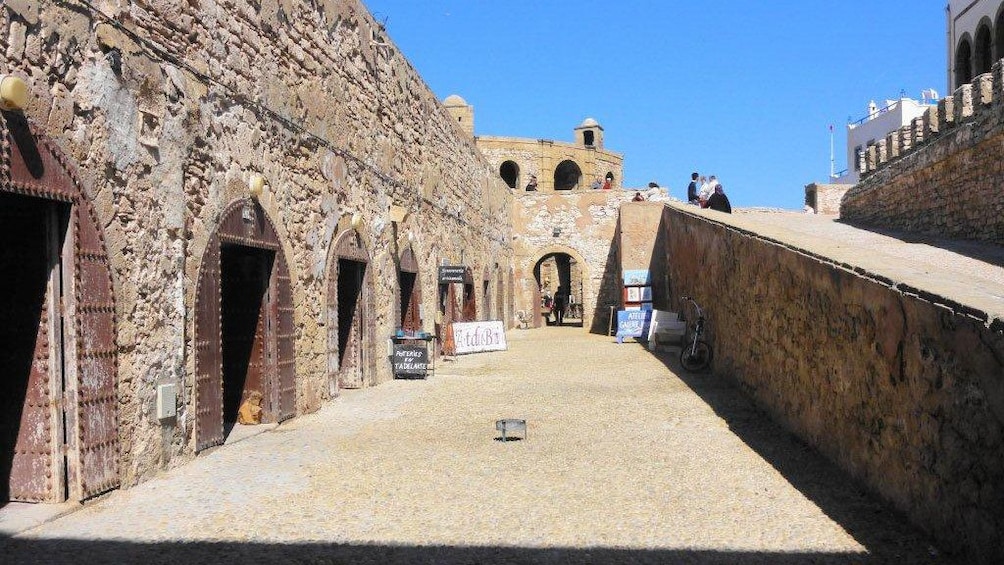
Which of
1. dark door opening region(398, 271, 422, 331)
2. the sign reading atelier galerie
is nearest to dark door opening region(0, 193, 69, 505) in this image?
dark door opening region(398, 271, 422, 331)

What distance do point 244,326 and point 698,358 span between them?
247 inches

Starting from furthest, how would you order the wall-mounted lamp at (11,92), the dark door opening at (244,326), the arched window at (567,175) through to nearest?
A: the arched window at (567,175), the dark door opening at (244,326), the wall-mounted lamp at (11,92)

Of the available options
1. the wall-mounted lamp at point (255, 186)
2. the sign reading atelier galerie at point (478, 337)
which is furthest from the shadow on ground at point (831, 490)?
the sign reading atelier galerie at point (478, 337)

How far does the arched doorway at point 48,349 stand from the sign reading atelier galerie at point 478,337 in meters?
10.8

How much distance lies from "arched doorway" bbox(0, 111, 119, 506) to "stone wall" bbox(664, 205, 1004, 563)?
463 centimetres

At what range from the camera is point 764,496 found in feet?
15.8

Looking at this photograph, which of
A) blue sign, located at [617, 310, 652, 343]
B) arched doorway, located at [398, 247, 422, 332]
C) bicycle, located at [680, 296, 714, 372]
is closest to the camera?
bicycle, located at [680, 296, 714, 372]

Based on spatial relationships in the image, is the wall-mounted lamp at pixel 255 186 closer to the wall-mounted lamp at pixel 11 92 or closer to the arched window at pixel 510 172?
the wall-mounted lamp at pixel 11 92

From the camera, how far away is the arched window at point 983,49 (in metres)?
17.2

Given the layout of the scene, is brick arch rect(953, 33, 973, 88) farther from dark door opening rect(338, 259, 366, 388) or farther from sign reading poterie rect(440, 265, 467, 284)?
dark door opening rect(338, 259, 366, 388)

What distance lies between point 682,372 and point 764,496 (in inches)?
245

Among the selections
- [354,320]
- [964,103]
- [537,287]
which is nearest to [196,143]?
[354,320]

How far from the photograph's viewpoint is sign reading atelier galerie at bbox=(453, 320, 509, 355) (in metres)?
15.6

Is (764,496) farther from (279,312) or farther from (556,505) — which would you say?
(279,312)
